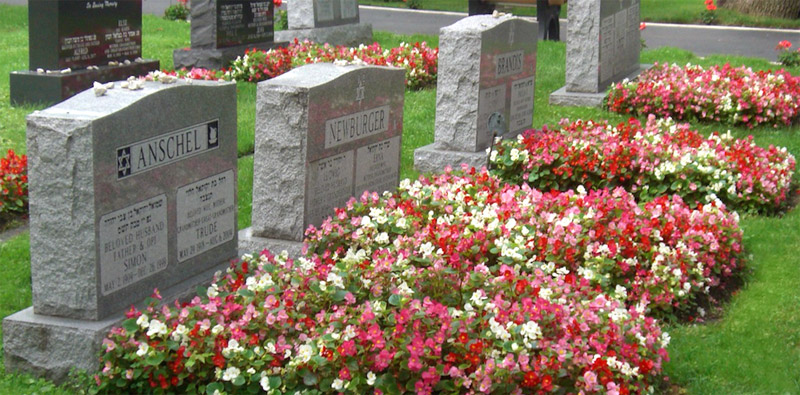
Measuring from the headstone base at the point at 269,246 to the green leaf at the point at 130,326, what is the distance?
1.63m

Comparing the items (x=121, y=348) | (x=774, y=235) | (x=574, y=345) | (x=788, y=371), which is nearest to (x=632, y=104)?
(x=774, y=235)

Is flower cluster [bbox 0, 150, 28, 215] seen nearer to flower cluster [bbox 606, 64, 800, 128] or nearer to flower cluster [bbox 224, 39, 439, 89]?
flower cluster [bbox 224, 39, 439, 89]

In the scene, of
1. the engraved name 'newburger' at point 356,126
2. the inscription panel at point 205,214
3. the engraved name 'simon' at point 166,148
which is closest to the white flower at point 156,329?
the engraved name 'simon' at point 166,148

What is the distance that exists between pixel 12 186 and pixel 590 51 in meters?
6.74

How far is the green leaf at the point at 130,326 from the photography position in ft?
15.4

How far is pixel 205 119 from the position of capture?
18.1ft

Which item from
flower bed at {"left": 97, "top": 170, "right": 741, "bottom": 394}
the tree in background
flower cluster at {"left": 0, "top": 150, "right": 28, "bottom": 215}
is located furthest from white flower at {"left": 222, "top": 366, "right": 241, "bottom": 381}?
the tree in background

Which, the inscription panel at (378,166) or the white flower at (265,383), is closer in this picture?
the white flower at (265,383)

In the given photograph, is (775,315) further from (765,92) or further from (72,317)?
(765,92)

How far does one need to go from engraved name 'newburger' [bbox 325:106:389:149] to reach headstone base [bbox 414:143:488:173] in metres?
1.65

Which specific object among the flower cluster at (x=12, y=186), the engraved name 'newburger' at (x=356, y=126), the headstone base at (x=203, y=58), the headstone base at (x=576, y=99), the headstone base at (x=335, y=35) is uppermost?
the headstone base at (x=335, y=35)

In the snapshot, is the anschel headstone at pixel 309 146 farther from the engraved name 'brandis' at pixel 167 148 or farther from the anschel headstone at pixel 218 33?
the anschel headstone at pixel 218 33

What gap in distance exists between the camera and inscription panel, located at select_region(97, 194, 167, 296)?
4809 millimetres

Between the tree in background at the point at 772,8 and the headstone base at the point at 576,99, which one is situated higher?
the tree in background at the point at 772,8
